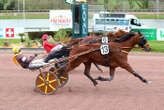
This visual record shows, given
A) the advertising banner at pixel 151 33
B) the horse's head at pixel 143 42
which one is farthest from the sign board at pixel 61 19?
the horse's head at pixel 143 42

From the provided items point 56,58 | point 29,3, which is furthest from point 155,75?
point 29,3

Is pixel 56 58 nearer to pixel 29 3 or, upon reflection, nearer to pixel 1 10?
pixel 1 10

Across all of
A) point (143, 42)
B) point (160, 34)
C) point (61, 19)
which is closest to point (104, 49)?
point (143, 42)

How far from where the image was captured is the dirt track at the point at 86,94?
24.5 ft

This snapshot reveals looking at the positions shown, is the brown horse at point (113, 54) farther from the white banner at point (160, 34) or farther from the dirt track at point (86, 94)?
the white banner at point (160, 34)

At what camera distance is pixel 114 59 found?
877 cm

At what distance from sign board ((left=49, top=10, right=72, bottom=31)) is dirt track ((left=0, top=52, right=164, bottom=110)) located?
35.7 ft

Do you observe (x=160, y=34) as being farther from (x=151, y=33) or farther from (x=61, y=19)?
(x=61, y=19)

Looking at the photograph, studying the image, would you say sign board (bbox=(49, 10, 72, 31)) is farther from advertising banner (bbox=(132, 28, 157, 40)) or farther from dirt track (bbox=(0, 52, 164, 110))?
dirt track (bbox=(0, 52, 164, 110))

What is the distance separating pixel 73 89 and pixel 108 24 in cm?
2033

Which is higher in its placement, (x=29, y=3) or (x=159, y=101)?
(x=29, y=3)

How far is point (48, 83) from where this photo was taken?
857 cm

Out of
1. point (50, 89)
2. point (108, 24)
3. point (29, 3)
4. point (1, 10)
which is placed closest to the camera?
point (50, 89)

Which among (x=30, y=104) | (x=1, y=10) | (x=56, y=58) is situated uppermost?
(x=1, y=10)
